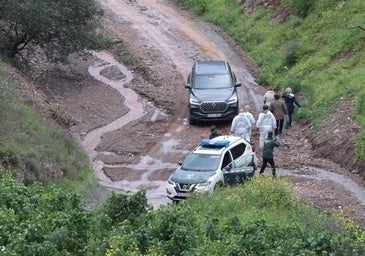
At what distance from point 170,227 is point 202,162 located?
22.2 feet

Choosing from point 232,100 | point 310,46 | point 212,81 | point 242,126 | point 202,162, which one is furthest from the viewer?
point 310,46

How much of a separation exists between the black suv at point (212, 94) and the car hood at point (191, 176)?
267 inches

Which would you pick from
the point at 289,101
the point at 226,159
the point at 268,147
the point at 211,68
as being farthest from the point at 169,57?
the point at 226,159

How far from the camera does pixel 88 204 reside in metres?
20.5

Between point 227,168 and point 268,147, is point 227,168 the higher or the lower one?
the lower one

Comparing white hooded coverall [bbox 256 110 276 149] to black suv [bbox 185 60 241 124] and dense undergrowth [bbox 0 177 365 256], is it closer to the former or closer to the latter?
black suv [bbox 185 60 241 124]

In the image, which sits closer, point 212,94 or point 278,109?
point 278,109

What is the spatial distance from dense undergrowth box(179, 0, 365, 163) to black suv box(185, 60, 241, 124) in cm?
257

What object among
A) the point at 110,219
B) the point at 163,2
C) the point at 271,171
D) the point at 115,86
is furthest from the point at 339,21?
the point at 110,219

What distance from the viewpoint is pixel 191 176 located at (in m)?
20.8

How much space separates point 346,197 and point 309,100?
783cm

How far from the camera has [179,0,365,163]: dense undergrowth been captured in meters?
28.0

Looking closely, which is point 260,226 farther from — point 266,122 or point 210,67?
point 210,67

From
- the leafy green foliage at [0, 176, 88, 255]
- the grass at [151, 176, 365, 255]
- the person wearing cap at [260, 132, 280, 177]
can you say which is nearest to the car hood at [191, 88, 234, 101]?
the person wearing cap at [260, 132, 280, 177]
